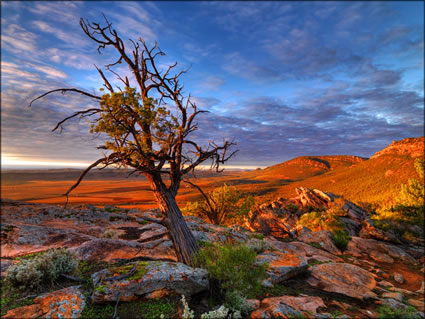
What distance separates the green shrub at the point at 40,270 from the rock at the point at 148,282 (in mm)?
1723

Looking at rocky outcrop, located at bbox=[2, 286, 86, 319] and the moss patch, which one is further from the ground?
the moss patch

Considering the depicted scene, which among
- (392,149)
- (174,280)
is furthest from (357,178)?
(174,280)

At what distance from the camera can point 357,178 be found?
97.5m

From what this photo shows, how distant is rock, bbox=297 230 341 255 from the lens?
16906mm

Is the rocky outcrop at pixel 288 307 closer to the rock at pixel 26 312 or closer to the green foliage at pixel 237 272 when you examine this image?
the green foliage at pixel 237 272

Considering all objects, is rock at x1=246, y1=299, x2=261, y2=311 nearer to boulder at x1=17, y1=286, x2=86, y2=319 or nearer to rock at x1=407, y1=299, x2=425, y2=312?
boulder at x1=17, y1=286, x2=86, y2=319

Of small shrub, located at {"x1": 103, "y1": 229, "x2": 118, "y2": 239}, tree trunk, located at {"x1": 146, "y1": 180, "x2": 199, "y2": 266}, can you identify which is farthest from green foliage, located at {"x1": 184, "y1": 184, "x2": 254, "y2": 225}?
tree trunk, located at {"x1": 146, "y1": 180, "x2": 199, "y2": 266}

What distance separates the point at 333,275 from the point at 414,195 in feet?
137

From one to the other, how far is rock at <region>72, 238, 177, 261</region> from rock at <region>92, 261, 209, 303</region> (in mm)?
2394

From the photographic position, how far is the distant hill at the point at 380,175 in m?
76.3

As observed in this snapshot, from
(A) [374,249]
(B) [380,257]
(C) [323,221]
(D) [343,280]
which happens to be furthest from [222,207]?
(D) [343,280]

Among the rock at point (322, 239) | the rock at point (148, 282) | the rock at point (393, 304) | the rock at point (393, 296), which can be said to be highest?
the rock at point (148, 282)

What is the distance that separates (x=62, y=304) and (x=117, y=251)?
4.43 meters

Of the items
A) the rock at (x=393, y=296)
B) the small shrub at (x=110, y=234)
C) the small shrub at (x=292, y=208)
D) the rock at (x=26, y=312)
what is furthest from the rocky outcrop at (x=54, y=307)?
the small shrub at (x=292, y=208)
